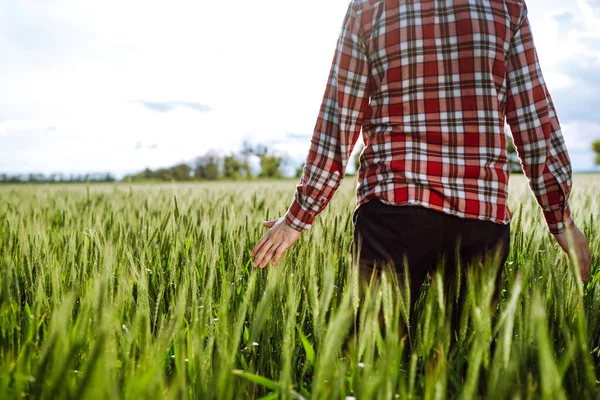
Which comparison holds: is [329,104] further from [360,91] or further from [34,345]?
[34,345]

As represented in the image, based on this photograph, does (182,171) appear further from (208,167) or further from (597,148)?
(597,148)

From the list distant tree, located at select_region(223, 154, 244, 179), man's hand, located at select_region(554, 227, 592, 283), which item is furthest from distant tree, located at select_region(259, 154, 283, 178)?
man's hand, located at select_region(554, 227, 592, 283)

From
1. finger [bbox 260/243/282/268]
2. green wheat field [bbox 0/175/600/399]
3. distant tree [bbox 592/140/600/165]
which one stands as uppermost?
distant tree [bbox 592/140/600/165]

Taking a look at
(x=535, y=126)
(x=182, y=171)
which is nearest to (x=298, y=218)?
(x=535, y=126)

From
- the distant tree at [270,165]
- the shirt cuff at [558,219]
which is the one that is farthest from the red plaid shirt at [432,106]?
the distant tree at [270,165]

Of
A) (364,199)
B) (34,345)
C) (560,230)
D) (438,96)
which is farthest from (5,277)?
(560,230)

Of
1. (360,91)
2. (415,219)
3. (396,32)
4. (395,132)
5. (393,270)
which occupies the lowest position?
(393,270)

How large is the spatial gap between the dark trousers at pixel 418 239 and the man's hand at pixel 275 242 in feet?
0.57

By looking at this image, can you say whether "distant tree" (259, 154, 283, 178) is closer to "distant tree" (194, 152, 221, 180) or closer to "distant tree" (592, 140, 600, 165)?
"distant tree" (194, 152, 221, 180)

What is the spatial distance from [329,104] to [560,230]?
0.73 meters

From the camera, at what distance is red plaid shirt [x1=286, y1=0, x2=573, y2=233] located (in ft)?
3.62

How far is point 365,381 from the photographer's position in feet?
2.00

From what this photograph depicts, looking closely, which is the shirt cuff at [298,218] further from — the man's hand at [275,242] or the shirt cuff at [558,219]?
the shirt cuff at [558,219]

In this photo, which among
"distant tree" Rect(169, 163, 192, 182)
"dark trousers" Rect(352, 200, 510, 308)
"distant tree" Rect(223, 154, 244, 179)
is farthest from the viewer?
"distant tree" Rect(223, 154, 244, 179)
